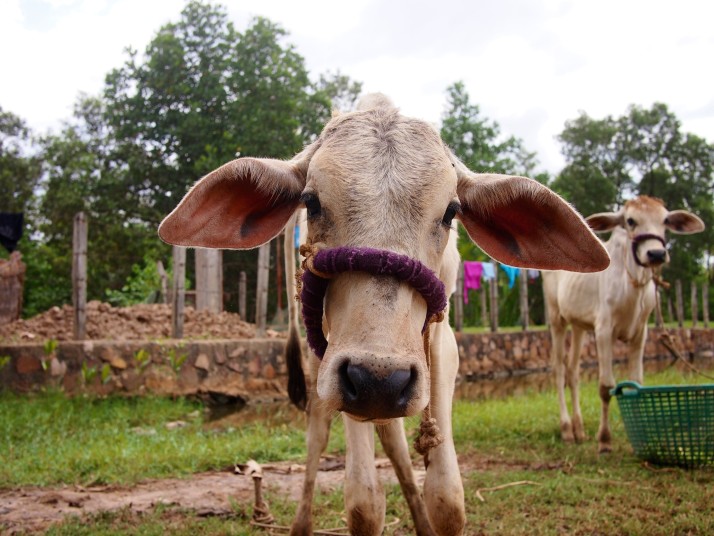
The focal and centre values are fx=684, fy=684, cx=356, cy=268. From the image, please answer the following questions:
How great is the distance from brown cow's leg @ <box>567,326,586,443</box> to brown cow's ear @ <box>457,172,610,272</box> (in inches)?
162

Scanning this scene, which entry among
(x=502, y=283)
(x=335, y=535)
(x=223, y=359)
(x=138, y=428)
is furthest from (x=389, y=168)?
(x=502, y=283)

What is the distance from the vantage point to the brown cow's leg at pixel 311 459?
11.2ft

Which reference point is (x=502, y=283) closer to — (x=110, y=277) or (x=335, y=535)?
(x=110, y=277)

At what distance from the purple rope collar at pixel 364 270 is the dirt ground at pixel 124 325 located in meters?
7.63

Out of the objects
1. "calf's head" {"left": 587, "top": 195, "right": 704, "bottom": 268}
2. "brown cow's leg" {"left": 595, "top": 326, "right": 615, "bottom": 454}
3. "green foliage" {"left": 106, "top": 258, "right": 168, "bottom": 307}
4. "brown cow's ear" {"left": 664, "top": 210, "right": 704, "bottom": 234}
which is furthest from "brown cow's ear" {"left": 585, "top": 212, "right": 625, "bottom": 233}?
"green foliage" {"left": 106, "top": 258, "right": 168, "bottom": 307}

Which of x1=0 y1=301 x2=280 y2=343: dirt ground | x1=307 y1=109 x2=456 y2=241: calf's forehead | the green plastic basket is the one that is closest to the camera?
x1=307 y1=109 x2=456 y2=241: calf's forehead

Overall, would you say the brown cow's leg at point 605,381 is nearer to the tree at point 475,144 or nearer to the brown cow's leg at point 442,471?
the brown cow's leg at point 442,471

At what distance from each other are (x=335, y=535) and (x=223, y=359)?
19.0 feet

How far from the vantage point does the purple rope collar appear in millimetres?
1939

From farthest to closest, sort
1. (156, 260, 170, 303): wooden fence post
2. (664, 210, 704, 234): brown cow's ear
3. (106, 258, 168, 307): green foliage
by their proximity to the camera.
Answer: (106, 258, 168, 307): green foliage, (156, 260, 170, 303): wooden fence post, (664, 210, 704, 234): brown cow's ear

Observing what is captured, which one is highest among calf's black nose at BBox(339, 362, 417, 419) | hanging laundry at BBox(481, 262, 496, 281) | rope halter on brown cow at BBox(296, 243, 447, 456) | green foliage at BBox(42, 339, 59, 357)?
Result: hanging laundry at BBox(481, 262, 496, 281)

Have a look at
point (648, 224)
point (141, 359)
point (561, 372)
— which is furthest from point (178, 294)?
point (648, 224)

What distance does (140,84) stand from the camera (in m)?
19.7

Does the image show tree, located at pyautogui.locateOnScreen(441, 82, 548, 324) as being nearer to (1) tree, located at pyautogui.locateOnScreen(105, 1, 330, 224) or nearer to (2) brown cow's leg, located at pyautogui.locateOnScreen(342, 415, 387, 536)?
(1) tree, located at pyautogui.locateOnScreen(105, 1, 330, 224)
